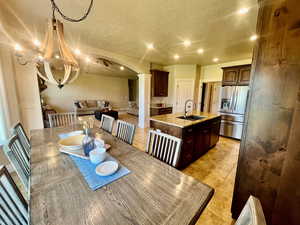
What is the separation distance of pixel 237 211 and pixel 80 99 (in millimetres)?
8649

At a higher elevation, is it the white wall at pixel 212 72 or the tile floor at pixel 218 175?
the white wall at pixel 212 72

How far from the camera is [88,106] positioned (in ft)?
25.5

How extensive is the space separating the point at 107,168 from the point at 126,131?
0.89 m

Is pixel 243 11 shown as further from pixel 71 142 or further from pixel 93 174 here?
pixel 71 142

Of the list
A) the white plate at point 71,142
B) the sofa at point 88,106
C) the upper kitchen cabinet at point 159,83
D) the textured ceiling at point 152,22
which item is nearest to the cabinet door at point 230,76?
the textured ceiling at point 152,22

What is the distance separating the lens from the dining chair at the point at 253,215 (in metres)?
0.48

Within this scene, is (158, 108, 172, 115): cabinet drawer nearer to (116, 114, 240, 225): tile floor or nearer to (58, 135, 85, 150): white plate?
(116, 114, 240, 225): tile floor

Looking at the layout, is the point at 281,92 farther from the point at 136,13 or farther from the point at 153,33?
the point at 153,33

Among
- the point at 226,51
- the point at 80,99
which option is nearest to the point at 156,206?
the point at 226,51

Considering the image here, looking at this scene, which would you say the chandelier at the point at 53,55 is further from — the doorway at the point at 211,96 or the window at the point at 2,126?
the doorway at the point at 211,96

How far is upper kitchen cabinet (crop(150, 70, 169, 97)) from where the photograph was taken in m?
5.08

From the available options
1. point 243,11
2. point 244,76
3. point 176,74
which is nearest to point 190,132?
point 243,11

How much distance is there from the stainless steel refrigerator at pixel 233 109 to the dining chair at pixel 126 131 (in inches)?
136

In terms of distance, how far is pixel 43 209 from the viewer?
0.72 metres
